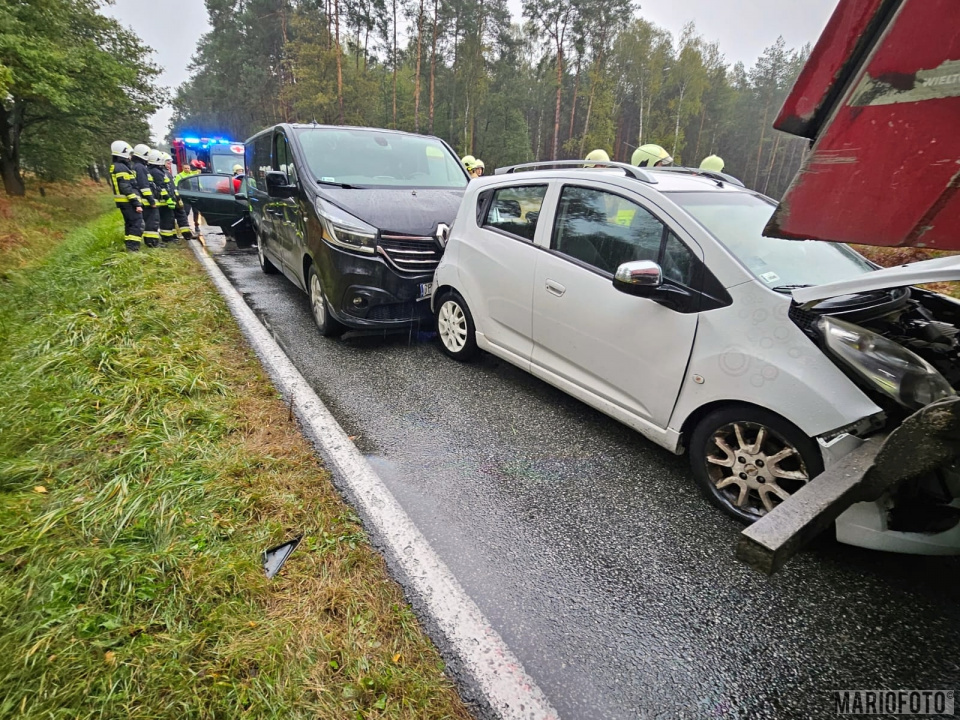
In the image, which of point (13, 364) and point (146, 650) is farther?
point (13, 364)

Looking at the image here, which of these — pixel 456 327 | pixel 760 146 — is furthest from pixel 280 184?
pixel 760 146

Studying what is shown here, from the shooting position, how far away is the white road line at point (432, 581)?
1.75 m

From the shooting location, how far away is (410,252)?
181 inches

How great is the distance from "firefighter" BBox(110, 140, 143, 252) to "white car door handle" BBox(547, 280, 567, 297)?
318 inches

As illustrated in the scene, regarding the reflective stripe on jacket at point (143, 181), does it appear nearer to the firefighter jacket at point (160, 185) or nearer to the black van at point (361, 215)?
the firefighter jacket at point (160, 185)

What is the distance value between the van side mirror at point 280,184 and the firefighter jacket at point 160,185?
19.8 feet

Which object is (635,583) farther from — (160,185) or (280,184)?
(160,185)

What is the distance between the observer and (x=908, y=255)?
7.56 metres

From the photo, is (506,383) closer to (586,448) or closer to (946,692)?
(586,448)

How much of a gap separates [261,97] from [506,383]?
47.1 m

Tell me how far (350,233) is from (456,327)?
49.5 inches

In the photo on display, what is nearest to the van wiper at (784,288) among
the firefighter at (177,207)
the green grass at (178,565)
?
the green grass at (178,565)

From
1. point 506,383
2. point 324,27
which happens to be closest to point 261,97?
point 324,27

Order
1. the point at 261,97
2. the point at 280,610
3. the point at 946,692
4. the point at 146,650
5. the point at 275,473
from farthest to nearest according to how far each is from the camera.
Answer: the point at 261,97, the point at 275,473, the point at 280,610, the point at 946,692, the point at 146,650
